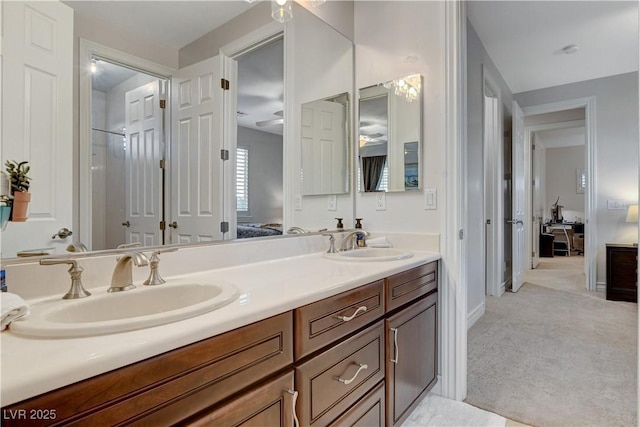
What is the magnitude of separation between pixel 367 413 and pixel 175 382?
87 centimetres

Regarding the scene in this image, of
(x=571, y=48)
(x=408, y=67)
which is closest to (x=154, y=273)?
(x=408, y=67)

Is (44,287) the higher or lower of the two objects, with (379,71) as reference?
lower

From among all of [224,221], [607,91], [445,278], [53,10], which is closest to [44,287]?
[224,221]

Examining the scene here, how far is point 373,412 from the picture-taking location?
130 centimetres

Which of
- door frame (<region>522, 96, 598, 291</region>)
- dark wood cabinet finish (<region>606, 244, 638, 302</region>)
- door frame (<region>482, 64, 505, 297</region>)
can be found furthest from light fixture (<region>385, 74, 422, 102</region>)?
door frame (<region>522, 96, 598, 291</region>)

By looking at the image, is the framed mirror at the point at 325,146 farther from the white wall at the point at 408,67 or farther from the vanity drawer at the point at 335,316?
the vanity drawer at the point at 335,316

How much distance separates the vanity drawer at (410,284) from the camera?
1410mm

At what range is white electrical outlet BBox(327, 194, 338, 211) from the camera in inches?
Answer: 85.2

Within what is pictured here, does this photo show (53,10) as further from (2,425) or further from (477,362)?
(477,362)

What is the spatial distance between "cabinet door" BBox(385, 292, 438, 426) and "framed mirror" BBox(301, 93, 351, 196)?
0.90 meters

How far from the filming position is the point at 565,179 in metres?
8.62

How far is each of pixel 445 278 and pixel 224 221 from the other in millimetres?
1225

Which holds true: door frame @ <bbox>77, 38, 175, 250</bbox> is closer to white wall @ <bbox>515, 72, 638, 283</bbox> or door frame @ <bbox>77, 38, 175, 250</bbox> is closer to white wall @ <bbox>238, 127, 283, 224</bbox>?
white wall @ <bbox>238, 127, 283, 224</bbox>

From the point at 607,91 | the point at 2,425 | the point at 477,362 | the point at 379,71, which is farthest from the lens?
the point at 607,91
